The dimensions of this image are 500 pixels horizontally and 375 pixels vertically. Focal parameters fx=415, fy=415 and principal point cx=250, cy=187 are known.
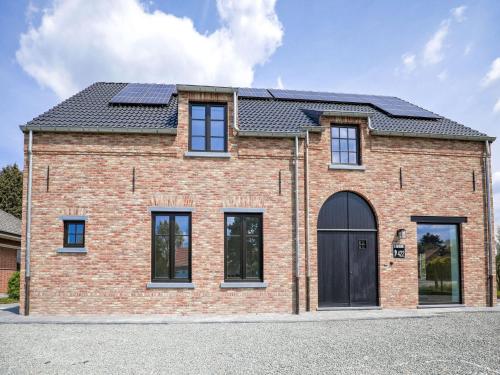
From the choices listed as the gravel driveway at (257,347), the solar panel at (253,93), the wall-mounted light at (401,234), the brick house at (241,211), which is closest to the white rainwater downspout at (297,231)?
the brick house at (241,211)

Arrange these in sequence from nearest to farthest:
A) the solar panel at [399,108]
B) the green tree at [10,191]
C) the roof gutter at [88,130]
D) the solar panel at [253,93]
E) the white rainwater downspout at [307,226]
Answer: the roof gutter at [88,130]
the white rainwater downspout at [307,226]
the solar panel at [399,108]
the solar panel at [253,93]
the green tree at [10,191]

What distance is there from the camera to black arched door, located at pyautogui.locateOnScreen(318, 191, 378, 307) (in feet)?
42.9

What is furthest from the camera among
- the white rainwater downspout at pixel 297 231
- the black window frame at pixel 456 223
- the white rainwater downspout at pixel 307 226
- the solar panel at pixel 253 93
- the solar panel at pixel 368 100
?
the solar panel at pixel 253 93

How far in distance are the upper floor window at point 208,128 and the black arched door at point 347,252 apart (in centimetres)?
398

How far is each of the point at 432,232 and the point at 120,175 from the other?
10373 mm

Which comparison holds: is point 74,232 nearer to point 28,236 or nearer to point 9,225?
point 28,236

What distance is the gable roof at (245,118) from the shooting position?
41.6 feet

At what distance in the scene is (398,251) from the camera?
44.4ft

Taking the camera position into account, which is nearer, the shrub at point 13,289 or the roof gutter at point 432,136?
the roof gutter at point 432,136

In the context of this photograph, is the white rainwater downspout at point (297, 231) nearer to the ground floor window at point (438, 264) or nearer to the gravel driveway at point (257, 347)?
the gravel driveway at point (257, 347)

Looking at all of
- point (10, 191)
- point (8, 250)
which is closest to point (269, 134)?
point (8, 250)

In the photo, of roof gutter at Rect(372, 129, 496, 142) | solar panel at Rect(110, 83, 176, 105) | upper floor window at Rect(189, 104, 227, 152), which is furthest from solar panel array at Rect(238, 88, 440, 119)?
upper floor window at Rect(189, 104, 227, 152)

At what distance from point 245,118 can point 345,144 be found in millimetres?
3470

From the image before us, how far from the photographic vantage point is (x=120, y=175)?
1246cm
